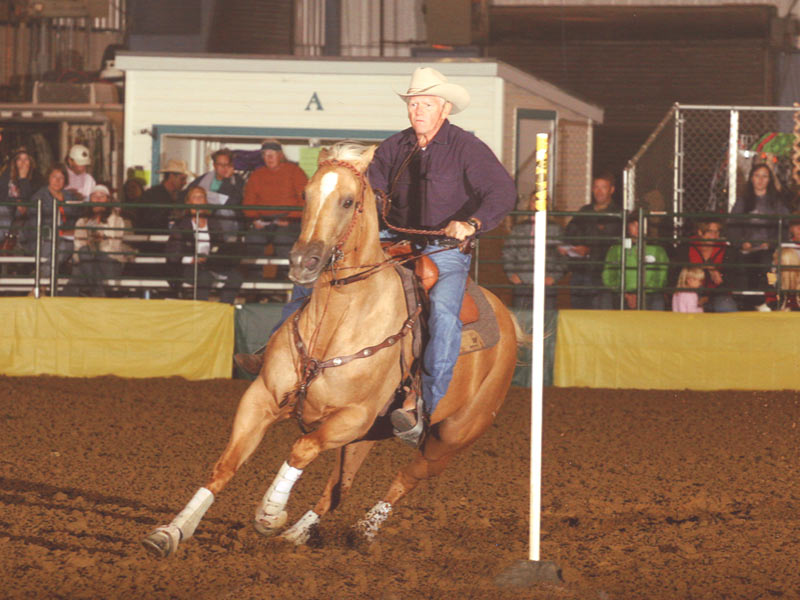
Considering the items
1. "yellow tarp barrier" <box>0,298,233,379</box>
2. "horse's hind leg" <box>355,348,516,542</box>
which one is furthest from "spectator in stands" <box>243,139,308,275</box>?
"horse's hind leg" <box>355,348,516,542</box>

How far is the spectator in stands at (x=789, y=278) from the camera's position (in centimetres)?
1308

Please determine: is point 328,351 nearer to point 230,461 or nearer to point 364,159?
point 230,461

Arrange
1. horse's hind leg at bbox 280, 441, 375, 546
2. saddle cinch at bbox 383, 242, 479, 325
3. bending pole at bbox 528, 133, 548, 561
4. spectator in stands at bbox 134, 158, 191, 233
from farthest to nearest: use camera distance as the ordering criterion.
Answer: spectator in stands at bbox 134, 158, 191, 233, saddle cinch at bbox 383, 242, 479, 325, horse's hind leg at bbox 280, 441, 375, 546, bending pole at bbox 528, 133, 548, 561

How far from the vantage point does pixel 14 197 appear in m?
14.7

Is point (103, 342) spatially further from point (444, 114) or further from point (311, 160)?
point (444, 114)

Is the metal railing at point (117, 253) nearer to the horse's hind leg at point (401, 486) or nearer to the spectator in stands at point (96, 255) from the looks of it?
the spectator in stands at point (96, 255)

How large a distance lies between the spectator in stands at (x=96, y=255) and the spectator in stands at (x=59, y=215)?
137 mm

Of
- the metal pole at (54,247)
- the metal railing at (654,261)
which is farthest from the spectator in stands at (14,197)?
the metal railing at (654,261)

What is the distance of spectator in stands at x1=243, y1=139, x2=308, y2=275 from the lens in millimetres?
13844

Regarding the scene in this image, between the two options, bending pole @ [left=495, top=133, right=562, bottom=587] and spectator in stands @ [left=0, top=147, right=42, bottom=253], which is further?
spectator in stands @ [left=0, top=147, right=42, bottom=253]

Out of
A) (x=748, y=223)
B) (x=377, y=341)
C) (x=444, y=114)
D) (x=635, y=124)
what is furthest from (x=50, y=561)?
(x=635, y=124)

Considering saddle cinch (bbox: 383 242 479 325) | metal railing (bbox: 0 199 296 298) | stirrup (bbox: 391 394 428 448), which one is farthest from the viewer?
metal railing (bbox: 0 199 296 298)

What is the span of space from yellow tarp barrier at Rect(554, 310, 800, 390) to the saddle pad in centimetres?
618

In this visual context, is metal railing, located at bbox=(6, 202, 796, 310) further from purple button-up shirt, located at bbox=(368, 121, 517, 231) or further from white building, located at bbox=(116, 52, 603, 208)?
purple button-up shirt, located at bbox=(368, 121, 517, 231)
